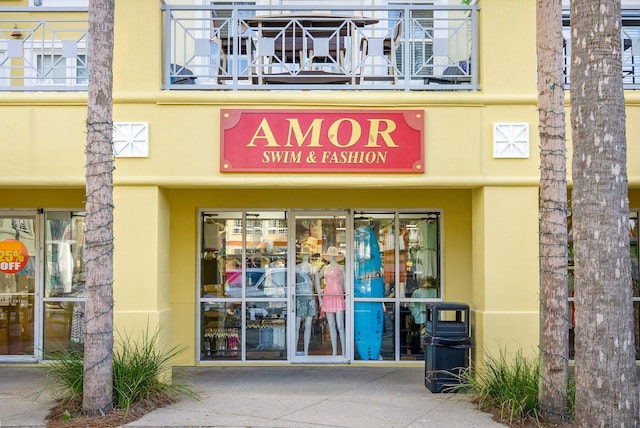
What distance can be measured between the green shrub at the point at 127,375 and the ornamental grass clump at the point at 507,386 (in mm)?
3589

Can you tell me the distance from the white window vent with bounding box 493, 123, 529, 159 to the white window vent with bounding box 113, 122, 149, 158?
177 inches

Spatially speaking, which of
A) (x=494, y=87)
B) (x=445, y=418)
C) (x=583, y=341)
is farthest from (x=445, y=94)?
(x=583, y=341)

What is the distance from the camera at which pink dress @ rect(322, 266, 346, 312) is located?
10.9 metres

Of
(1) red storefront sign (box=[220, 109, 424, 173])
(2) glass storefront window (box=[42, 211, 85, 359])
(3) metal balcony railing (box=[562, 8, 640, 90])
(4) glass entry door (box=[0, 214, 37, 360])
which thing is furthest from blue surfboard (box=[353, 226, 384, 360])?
(4) glass entry door (box=[0, 214, 37, 360])

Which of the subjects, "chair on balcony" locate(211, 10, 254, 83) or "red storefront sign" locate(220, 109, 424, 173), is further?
"chair on balcony" locate(211, 10, 254, 83)

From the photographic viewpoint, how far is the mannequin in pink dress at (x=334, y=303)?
10.9 metres

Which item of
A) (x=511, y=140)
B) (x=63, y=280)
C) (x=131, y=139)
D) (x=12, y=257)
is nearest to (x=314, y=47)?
(x=131, y=139)

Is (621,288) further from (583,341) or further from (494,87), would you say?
(494,87)

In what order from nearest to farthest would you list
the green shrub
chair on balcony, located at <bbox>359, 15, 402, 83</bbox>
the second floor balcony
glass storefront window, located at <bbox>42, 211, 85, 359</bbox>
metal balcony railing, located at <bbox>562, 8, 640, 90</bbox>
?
the green shrub, the second floor balcony, chair on balcony, located at <bbox>359, 15, 402, 83</bbox>, metal balcony railing, located at <bbox>562, 8, 640, 90</bbox>, glass storefront window, located at <bbox>42, 211, 85, 359</bbox>

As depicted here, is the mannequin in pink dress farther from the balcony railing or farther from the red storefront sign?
the balcony railing

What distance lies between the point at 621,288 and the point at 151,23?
6.55m

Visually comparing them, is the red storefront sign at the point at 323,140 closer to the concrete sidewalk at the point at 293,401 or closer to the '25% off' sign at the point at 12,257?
the concrete sidewalk at the point at 293,401

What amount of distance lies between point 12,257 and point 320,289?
514 cm

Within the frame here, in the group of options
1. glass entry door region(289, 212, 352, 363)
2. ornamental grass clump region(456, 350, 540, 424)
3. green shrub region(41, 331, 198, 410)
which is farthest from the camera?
glass entry door region(289, 212, 352, 363)
